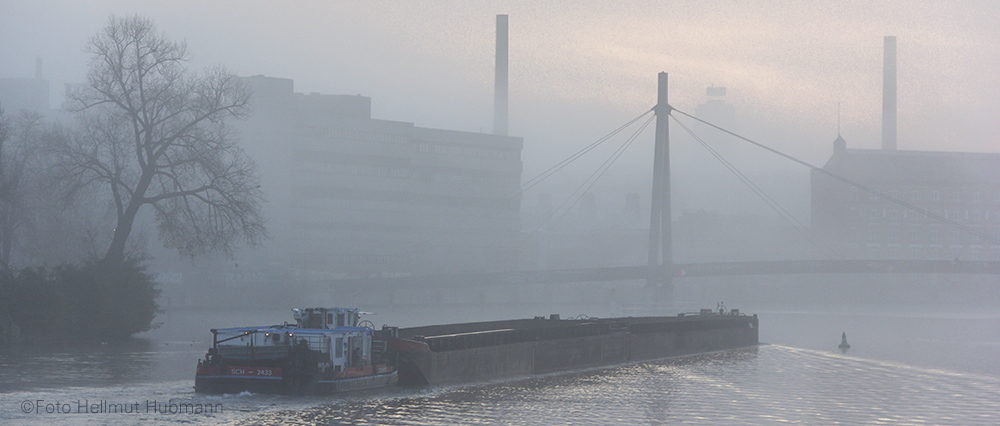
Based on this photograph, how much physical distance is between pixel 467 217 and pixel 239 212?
12177 cm

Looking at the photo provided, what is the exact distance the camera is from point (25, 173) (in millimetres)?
62688

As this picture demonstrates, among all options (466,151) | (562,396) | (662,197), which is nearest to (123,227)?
(562,396)

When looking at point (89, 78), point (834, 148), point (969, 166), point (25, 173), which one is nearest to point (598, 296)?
point (834, 148)

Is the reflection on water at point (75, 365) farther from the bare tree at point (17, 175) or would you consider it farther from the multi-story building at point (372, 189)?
the multi-story building at point (372, 189)

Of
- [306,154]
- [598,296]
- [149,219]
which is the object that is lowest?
[598,296]

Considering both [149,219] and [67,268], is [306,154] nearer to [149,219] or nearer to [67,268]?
[149,219]

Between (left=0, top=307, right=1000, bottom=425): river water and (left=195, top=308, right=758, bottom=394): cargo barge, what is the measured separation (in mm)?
503

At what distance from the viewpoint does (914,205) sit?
181m

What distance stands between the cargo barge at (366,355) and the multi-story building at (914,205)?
15071cm

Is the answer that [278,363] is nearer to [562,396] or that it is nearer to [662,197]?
[562,396]

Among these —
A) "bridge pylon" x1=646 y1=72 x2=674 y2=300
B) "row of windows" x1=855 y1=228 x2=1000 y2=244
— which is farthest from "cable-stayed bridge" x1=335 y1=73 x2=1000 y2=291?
"row of windows" x1=855 y1=228 x2=1000 y2=244

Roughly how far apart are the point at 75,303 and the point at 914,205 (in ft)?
542

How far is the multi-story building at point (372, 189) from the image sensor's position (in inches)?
5792

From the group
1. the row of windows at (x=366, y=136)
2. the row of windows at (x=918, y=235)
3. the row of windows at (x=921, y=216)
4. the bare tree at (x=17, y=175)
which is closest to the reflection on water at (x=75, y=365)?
the bare tree at (x=17, y=175)
